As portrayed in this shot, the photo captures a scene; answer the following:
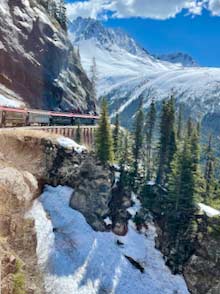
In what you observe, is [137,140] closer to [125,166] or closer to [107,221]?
[125,166]

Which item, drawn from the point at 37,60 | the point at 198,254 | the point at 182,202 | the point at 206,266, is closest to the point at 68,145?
the point at 182,202

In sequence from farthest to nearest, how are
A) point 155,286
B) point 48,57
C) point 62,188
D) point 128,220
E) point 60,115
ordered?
point 48,57
point 60,115
point 128,220
point 62,188
point 155,286

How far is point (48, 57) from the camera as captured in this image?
9325 cm

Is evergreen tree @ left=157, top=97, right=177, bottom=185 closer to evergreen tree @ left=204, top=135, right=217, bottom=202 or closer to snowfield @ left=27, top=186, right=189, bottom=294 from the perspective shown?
evergreen tree @ left=204, top=135, right=217, bottom=202

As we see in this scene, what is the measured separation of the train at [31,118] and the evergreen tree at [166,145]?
20.2m

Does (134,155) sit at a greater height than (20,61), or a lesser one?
lesser

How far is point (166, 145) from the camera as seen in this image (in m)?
64.2

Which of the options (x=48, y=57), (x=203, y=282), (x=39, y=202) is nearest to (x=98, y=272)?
(x=39, y=202)

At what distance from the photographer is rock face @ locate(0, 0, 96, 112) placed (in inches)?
3307

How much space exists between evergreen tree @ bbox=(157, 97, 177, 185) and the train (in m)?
20.2

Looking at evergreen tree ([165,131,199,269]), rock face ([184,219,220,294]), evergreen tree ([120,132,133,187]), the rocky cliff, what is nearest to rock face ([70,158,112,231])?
the rocky cliff

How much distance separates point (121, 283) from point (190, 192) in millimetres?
16967

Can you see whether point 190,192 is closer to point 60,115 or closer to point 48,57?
point 60,115

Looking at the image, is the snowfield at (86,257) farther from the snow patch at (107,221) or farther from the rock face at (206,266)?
the snow patch at (107,221)
